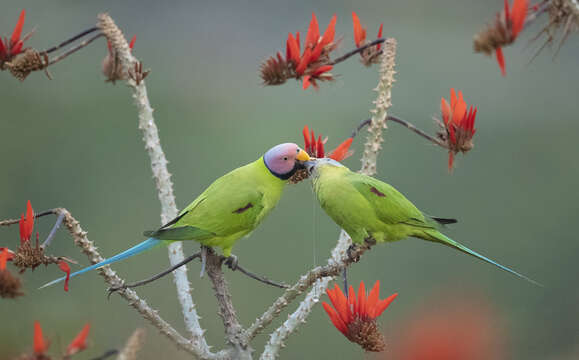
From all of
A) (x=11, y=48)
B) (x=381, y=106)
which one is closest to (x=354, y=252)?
(x=381, y=106)

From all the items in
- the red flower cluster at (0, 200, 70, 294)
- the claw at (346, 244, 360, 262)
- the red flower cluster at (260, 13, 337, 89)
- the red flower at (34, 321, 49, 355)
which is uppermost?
the red flower cluster at (260, 13, 337, 89)

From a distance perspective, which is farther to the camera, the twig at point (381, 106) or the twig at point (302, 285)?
the twig at point (381, 106)

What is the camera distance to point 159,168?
97 cm

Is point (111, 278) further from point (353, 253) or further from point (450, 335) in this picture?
point (450, 335)

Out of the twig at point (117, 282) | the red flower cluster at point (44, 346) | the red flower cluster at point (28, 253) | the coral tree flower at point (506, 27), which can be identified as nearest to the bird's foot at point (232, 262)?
the twig at point (117, 282)

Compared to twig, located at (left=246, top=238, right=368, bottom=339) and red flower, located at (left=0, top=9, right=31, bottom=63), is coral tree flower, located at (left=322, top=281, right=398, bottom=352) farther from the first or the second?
red flower, located at (left=0, top=9, right=31, bottom=63)

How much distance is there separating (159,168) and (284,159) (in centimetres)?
27

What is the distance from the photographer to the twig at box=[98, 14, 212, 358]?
926 millimetres

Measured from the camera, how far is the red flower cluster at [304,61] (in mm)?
773

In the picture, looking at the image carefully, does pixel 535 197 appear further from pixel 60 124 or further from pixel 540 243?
pixel 60 124

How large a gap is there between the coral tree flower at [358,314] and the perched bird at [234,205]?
6.4 inches

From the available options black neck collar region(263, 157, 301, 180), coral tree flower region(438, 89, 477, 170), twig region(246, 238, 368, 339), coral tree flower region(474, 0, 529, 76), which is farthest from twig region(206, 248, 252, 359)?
coral tree flower region(474, 0, 529, 76)

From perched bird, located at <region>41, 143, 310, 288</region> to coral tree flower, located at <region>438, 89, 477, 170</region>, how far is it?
188 mm

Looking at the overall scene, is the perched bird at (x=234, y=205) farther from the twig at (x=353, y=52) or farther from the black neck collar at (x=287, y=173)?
the twig at (x=353, y=52)
